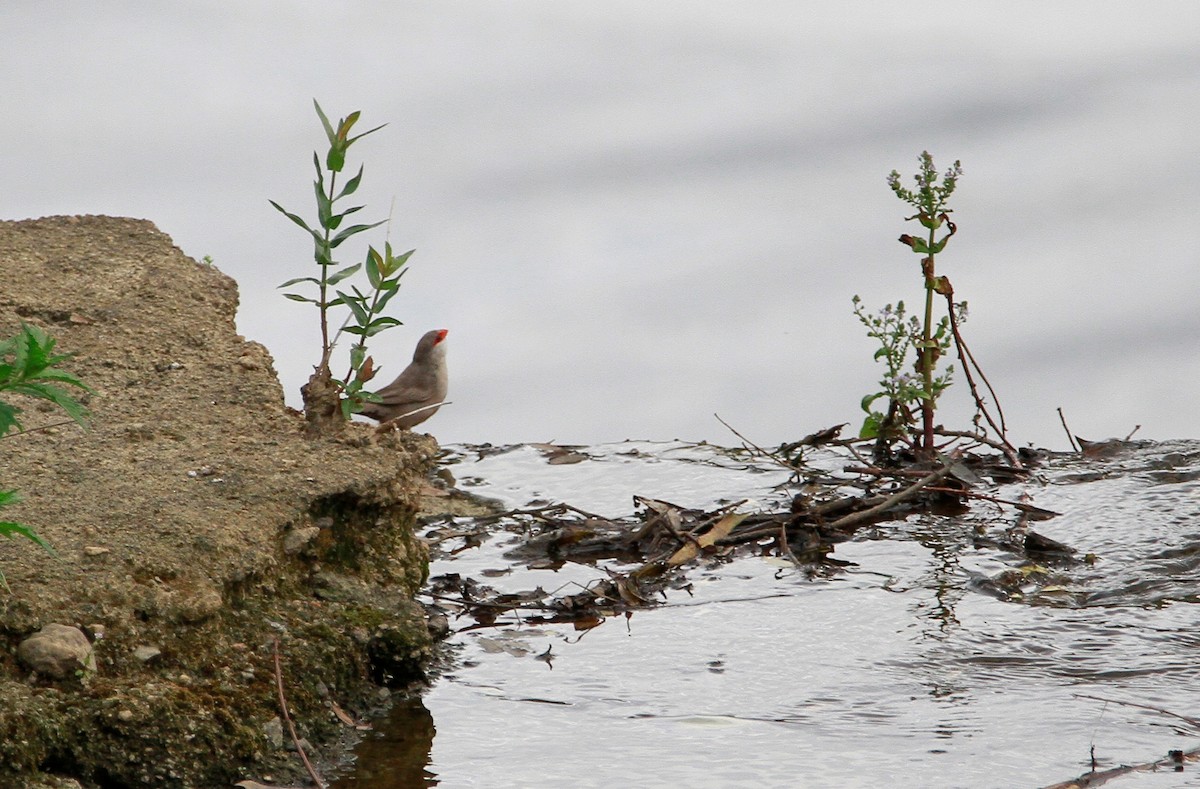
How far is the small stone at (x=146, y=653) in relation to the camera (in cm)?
269

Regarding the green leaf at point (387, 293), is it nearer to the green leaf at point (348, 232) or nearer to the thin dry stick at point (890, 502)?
the green leaf at point (348, 232)

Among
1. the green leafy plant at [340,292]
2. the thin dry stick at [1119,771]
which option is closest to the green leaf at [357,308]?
the green leafy plant at [340,292]

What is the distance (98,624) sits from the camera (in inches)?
106

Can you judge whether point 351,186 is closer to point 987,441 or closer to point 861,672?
point 861,672

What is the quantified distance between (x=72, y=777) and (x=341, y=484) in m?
1.03

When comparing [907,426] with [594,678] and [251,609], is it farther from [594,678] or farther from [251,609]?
[251,609]

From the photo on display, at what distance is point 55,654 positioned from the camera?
260 cm

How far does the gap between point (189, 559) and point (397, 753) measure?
65 centimetres

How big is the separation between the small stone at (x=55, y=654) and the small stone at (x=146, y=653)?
0.09 meters

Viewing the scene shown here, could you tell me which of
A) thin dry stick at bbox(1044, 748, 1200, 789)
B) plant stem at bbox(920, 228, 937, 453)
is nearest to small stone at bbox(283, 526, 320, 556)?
thin dry stick at bbox(1044, 748, 1200, 789)

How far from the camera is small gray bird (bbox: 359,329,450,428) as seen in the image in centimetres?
589

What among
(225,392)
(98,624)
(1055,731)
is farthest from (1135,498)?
(98,624)

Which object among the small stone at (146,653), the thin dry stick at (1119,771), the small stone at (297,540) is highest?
the small stone at (297,540)

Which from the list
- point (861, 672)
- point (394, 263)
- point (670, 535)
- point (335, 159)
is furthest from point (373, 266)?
point (861, 672)
